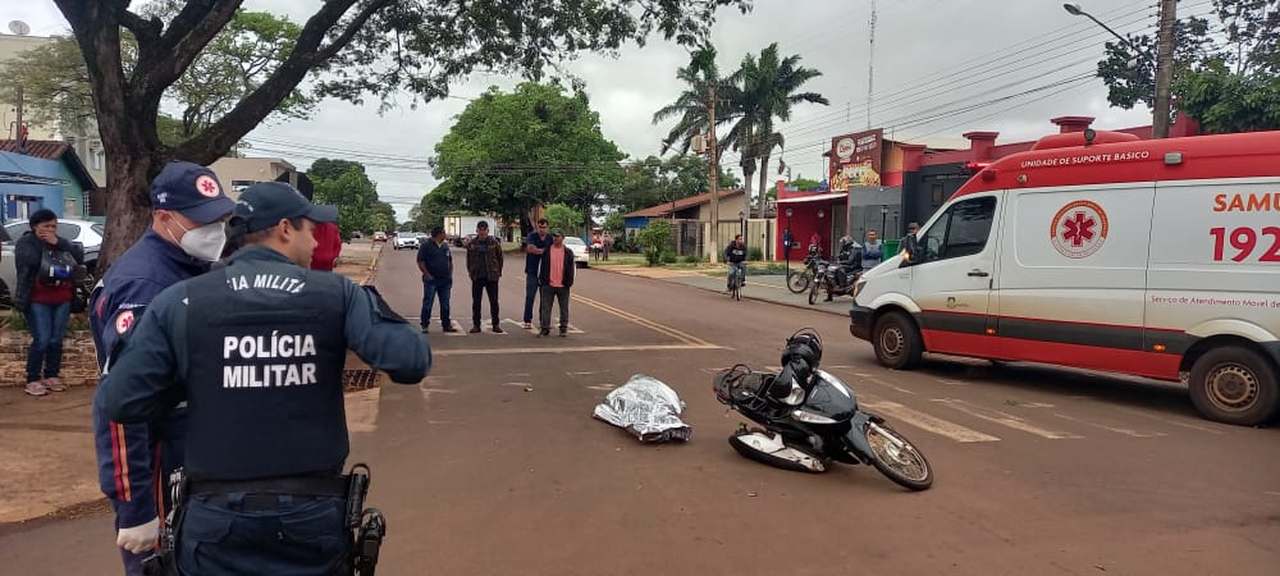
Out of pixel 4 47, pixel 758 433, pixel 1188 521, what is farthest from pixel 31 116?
pixel 1188 521

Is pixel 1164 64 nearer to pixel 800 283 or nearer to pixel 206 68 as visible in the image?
pixel 800 283

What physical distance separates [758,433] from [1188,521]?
2636 mm

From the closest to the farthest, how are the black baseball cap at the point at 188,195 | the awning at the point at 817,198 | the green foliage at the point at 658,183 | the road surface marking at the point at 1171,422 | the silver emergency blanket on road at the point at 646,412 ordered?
the black baseball cap at the point at 188,195, the silver emergency blanket on road at the point at 646,412, the road surface marking at the point at 1171,422, the awning at the point at 817,198, the green foliage at the point at 658,183

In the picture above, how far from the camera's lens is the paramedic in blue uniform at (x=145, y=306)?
239cm

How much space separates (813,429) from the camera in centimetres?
565

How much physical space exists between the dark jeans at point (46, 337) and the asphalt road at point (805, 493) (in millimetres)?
3016

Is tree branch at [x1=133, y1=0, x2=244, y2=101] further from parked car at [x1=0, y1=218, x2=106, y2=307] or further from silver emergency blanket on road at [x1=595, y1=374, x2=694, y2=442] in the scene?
silver emergency blanket on road at [x1=595, y1=374, x2=694, y2=442]

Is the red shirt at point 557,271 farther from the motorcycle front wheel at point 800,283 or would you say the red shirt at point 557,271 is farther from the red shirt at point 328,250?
the motorcycle front wheel at point 800,283

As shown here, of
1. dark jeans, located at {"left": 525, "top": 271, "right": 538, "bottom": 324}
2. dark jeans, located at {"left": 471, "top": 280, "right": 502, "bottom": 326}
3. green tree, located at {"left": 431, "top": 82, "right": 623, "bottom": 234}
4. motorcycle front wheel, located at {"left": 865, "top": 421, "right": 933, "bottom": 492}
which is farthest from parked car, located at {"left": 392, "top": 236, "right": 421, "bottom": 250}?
motorcycle front wheel, located at {"left": 865, "top": 421, "right": 933, "bottom": 492}

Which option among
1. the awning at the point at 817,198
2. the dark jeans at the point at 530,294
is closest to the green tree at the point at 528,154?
the awning at the point at 817,198

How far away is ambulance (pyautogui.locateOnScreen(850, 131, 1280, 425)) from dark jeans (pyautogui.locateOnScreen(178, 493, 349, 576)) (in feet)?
26.5

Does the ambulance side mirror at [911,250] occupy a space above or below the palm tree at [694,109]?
below

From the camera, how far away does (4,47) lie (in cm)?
4372

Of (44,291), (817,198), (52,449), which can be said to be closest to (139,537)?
(52,449)
